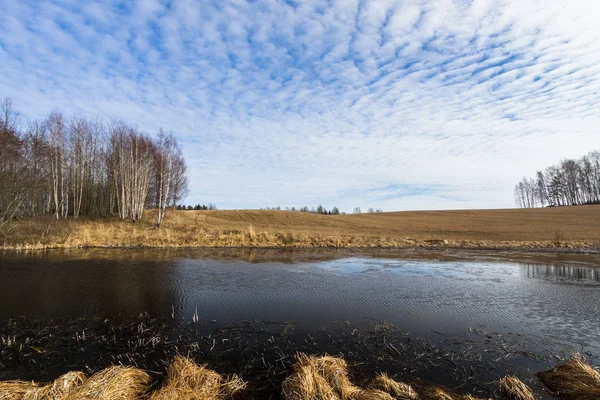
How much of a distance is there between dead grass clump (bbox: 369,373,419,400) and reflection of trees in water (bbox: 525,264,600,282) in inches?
594

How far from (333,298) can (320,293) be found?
31.6 inches

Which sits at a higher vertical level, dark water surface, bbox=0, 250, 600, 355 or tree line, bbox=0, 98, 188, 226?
tree line, bbox=0, 98, 188, 226

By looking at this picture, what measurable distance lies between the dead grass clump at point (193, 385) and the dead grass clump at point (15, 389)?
166cm

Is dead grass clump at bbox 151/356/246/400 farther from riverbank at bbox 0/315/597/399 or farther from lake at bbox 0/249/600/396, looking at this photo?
lake at bbox 0/249/600/396

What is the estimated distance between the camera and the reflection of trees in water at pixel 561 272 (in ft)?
52.7

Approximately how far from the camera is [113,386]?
434 cm

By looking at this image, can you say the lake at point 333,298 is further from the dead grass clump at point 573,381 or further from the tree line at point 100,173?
the tree line at point 100,173

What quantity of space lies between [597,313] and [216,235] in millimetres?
27405

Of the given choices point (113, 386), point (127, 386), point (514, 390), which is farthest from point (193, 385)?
point (514, 390)

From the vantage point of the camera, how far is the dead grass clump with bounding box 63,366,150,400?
409cm

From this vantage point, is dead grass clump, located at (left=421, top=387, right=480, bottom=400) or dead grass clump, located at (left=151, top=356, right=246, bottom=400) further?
dead grass clump, located at (left=421, top=387, right=480, bottom=400)

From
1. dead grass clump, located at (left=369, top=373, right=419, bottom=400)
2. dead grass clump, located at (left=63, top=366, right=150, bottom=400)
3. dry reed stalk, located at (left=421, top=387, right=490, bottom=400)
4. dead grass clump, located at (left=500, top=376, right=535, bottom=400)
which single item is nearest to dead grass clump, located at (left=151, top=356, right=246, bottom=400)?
dead grass clump, located at (left=63, top=366, right=150, bottom=400)

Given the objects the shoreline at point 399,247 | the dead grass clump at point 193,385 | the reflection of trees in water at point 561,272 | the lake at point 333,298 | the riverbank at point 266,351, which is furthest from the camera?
the shoreline at point 399,247

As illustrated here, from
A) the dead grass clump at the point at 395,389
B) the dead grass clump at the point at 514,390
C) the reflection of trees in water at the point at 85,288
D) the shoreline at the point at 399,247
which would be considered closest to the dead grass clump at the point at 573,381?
the dead grass clump at the point at 514,390
